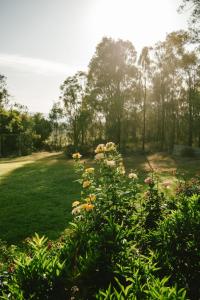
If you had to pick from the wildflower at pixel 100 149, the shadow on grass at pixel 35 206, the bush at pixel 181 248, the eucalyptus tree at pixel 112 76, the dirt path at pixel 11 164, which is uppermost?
the eucalyptus tree at pixel 112 76

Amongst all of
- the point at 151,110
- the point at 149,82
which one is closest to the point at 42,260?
the point at 149,82

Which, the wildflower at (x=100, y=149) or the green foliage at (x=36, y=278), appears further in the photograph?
the wildflower at (x=100, y=149)

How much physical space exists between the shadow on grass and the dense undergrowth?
343cm

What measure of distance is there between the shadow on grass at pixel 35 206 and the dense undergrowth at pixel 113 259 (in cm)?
343

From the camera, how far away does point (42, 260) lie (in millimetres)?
4324

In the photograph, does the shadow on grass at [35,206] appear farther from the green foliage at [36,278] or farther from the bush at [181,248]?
the green foliage at [36,278]

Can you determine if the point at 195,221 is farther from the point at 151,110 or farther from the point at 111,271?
the point at 151,110

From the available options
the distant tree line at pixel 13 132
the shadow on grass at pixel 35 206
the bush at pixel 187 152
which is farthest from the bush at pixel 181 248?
the distant tree line at pixel 13 132

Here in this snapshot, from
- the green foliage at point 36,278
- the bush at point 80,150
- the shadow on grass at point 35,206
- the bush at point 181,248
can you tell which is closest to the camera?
the green foliage at point 36,278

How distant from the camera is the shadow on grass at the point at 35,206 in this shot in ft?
33.7

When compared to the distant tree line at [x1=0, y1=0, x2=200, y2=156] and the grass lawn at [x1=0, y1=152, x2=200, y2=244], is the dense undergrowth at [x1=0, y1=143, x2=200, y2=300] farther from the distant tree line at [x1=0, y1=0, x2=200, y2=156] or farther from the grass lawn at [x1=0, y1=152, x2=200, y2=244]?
the distant tree line at [x1=0, y1=0, x2=200, y2=156]

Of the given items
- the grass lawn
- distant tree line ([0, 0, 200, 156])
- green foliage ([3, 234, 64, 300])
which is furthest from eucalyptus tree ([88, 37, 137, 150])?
green foliage ([3, 234, 64, 300])

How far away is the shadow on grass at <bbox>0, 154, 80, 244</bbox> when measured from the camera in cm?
1027

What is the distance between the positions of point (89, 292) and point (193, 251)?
205 cm
